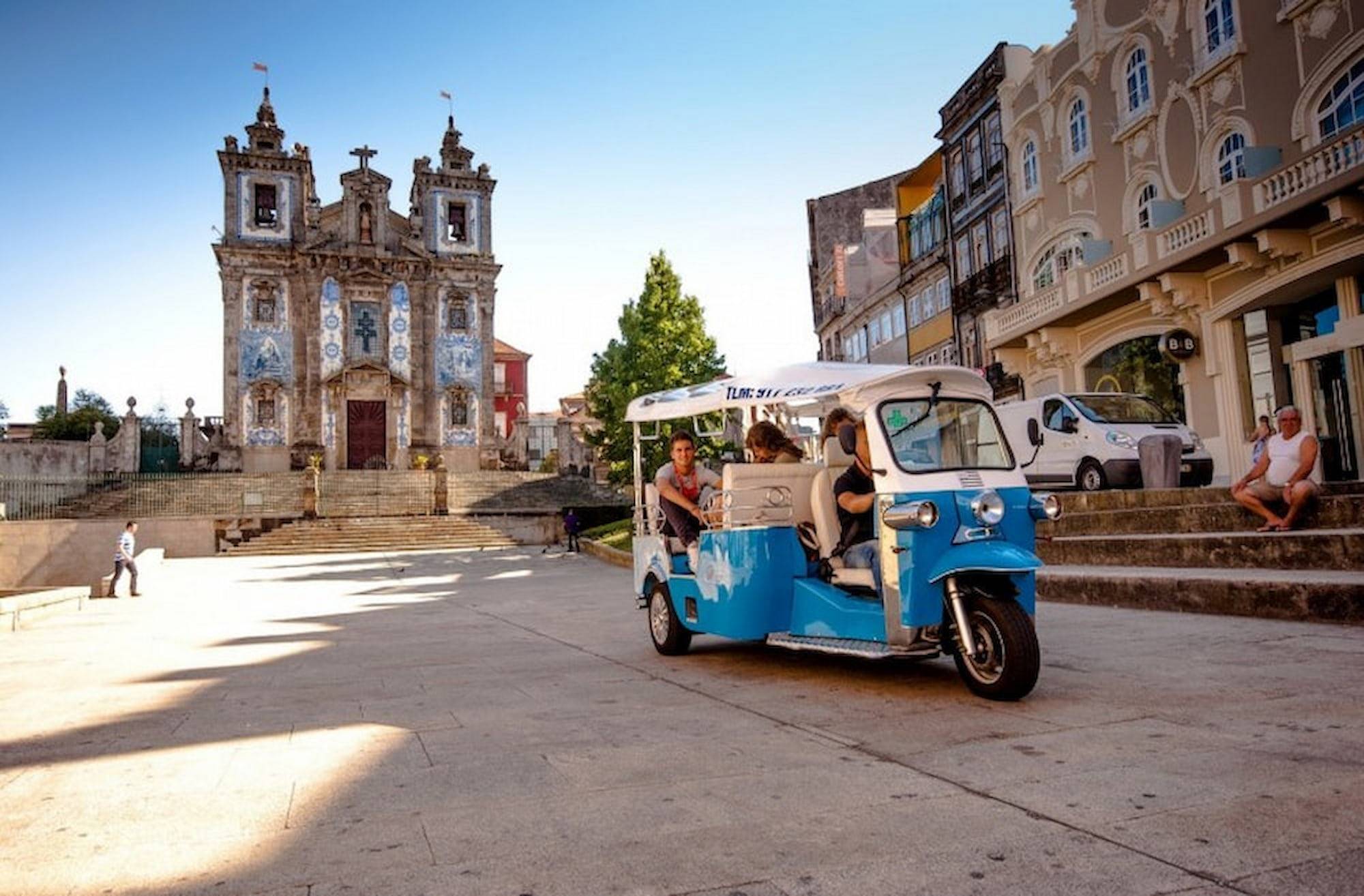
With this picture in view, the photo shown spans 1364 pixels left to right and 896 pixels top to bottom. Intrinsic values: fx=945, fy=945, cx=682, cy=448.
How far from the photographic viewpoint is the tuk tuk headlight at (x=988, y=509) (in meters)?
5.51

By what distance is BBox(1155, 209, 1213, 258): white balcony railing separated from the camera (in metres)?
16.9

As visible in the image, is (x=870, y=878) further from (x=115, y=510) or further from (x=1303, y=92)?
(x=115, y=510)

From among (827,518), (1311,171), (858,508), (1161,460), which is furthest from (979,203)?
(858,508)


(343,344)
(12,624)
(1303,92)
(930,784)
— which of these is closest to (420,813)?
(930,784)

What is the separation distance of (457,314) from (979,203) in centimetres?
2740

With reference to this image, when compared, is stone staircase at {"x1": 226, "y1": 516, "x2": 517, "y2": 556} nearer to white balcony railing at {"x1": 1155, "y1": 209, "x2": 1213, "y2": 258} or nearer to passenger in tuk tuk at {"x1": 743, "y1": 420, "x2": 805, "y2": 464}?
white balcony railing at {"x1": 1155, "y1": 209, "x2": 1213, "y2": 258}

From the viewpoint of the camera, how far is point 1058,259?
24.8 metres

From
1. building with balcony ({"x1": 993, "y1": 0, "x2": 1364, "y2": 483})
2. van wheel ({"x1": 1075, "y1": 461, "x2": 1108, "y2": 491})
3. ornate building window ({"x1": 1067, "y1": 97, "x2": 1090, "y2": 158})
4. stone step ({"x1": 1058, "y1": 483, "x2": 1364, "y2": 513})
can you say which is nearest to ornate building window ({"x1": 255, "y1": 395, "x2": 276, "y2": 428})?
building with balcony ({"x1": 993, "y1": 0, "x2": 1364, "y2": 483})

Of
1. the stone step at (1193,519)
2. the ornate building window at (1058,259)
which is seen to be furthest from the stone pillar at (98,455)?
the stone step at (1193,519)

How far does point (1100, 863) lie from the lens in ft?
9.16

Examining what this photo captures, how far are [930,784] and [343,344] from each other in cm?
4532

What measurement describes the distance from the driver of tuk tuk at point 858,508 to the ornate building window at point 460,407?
42.0 meters

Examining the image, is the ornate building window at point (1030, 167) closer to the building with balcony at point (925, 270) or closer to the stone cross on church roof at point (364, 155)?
the building with balcony at point (925, 270)

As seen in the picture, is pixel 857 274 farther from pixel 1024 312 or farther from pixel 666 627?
pixel 666 627
